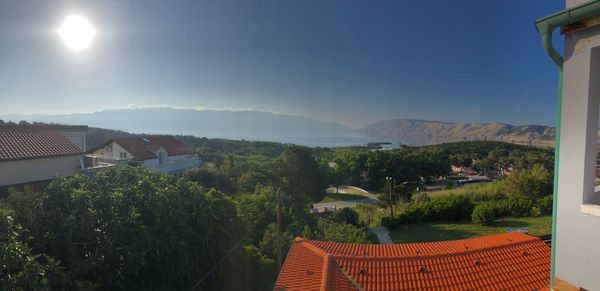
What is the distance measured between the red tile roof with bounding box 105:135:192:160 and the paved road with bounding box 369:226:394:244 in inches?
591

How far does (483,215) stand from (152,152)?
2121cm

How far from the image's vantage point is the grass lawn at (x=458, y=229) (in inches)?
640

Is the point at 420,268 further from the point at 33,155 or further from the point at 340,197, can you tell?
the point at 340,197

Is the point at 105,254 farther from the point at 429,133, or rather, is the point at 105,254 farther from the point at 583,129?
the point at 429,133

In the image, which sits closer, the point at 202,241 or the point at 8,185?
the point at 202,241

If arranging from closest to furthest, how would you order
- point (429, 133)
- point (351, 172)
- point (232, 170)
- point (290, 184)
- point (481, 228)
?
point (481, 228)
point (290, 184)
point (232, 170)
point (351, 172)
point (429, 133)

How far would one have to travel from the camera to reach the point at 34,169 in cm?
1012

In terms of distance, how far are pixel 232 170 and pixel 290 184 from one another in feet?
17.5

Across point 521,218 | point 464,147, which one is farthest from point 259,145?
point 521,218

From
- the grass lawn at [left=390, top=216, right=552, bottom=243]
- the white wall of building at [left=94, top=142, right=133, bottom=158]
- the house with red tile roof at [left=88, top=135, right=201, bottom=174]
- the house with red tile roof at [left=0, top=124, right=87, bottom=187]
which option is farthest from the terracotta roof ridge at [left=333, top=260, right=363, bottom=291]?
the white wall of building at [left=94, top=142, right=133, bottom=158]

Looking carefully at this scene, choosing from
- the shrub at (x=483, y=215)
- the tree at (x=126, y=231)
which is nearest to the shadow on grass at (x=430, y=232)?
the shrub at (x=483, y=215)

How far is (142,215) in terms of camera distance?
7180 millimetres

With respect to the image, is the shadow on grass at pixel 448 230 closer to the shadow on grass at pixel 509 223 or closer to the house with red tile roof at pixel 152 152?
the shadow on grass at pixel 509 223

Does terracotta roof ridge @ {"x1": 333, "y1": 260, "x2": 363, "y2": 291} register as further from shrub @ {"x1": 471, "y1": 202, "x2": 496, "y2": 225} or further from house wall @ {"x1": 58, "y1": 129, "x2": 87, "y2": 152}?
shrub @ {"x1": 471, "y1": 202, "x2": 496, "y2": 225}
